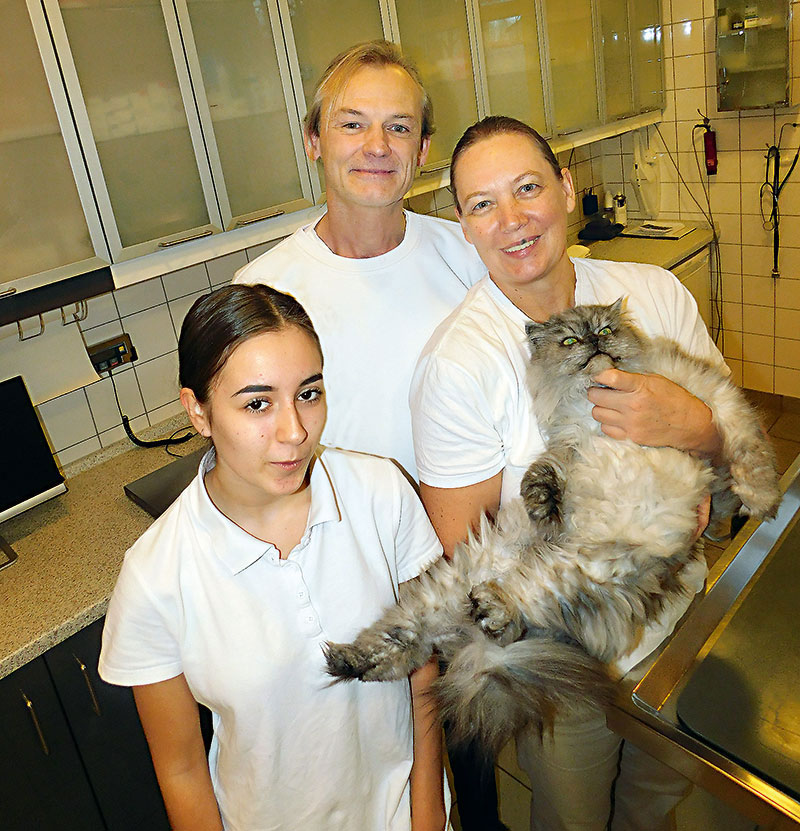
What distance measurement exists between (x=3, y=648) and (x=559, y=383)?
137cm

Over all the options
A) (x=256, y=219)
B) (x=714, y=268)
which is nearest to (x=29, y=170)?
(x=256, y=219)

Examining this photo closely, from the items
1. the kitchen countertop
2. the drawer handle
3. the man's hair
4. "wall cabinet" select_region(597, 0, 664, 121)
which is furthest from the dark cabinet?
"wall cabinet" select_region(597, 0, 664, 121)

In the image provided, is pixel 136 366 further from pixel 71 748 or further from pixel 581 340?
pixel 581 340

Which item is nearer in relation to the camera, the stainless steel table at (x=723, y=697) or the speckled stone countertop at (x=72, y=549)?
the stainless steel table at (x=723, y=697)

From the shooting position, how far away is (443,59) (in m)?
2.69

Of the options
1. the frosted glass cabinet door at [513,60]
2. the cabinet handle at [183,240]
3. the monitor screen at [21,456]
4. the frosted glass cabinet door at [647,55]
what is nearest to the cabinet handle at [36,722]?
the monitor screen at [21,456]

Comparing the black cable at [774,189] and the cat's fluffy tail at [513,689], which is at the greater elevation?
the black cable at [774,189]

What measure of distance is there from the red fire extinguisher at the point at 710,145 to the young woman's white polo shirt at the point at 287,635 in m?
3.63

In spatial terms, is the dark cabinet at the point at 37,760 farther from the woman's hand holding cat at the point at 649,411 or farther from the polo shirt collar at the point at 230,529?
the woman's hand holding cat at the point at 649,411

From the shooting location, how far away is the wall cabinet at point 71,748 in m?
1.61

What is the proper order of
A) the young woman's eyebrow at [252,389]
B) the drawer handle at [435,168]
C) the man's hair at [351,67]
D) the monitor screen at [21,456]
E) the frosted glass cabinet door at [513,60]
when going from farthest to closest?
the frosted glass cabinet door at [513,60], the drawer handle at [435,168], the monitor screen at [21,456], the man's hair at [351,67], the young woman's eyebrow at [252,389]

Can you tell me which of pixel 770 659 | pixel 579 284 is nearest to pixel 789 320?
pixel 579 284

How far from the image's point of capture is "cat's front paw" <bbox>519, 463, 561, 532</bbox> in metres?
1.25

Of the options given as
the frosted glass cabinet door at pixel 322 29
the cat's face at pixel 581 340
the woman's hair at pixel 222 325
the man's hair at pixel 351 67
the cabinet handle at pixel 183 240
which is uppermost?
the frosted glass cabinet door at pixel 322 29
